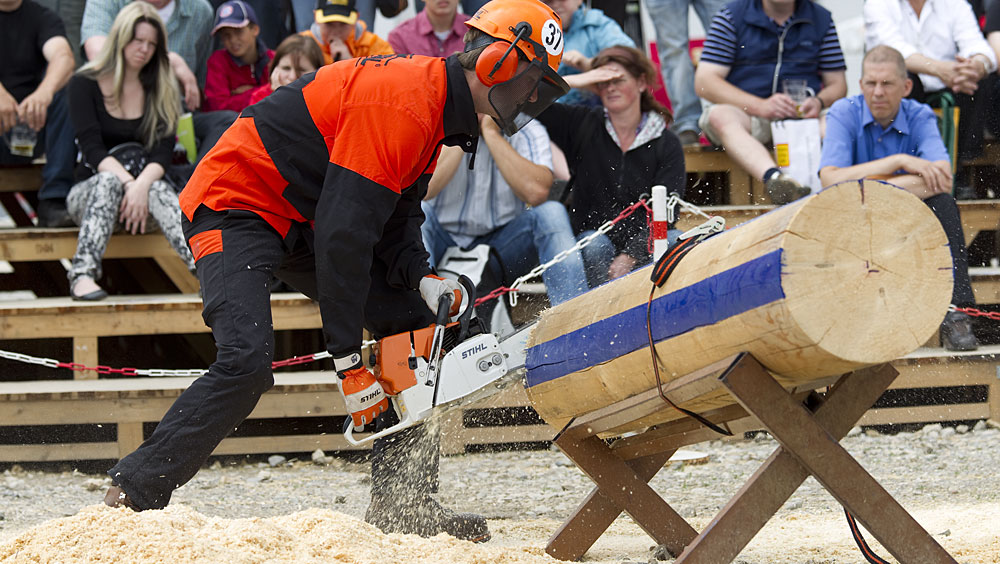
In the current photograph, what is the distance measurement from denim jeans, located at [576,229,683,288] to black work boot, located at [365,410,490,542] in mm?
1590

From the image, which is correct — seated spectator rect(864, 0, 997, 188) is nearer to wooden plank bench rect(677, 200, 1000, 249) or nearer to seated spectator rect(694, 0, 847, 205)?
seated spectator rect(694, 0, 847, 205)

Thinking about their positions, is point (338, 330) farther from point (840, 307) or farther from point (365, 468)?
point (365, 468)

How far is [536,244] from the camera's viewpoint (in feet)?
16.9

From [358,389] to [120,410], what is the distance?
2.35 meters

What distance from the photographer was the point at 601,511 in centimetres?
338

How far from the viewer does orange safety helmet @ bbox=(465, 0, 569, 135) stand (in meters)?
3.12

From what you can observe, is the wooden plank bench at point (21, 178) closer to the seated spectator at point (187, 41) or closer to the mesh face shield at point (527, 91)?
the seated spectator at point (187, 41)

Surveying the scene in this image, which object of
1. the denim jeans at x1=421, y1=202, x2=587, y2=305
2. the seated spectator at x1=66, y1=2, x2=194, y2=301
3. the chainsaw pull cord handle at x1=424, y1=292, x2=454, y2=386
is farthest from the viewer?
the seated spectator at x1=66, y1=2, x2=194, y2=301

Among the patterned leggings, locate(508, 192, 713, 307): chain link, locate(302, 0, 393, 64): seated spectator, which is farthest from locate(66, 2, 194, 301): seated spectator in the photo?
locate(508, 192, 713, 307): chain link

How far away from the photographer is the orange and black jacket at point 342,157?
9.86 feet

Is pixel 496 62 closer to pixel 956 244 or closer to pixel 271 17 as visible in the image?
pixel 956 244

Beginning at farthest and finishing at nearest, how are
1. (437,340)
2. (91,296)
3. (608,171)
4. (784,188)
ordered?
1. (784,188)
2. (608,171)
3. (91,296)
4. (437,340)

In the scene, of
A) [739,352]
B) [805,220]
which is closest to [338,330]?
[739,352]

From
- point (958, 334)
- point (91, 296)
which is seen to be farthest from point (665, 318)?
point (91, 296)
